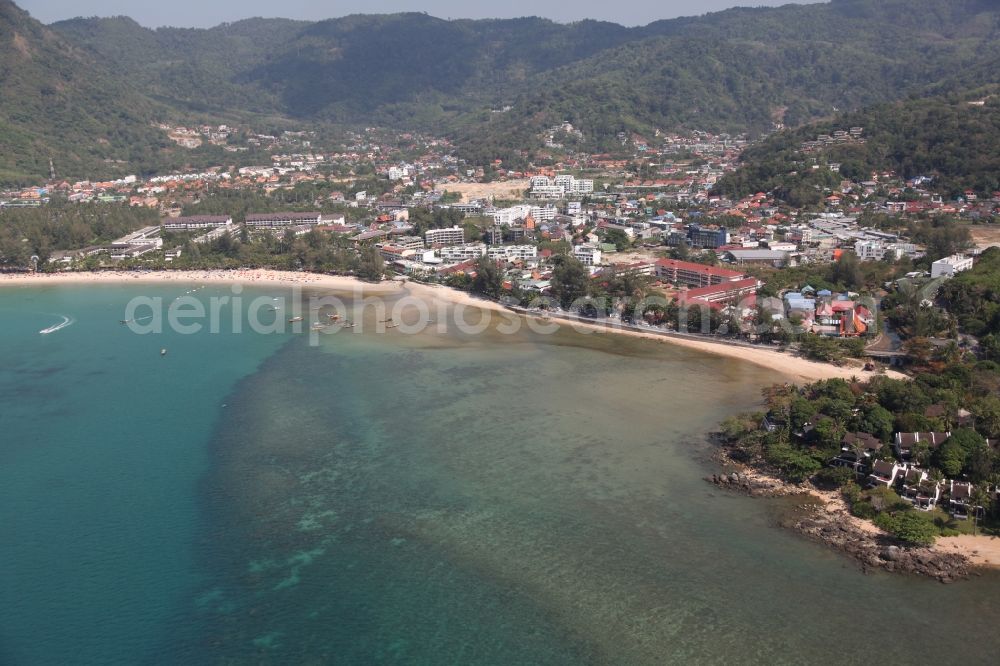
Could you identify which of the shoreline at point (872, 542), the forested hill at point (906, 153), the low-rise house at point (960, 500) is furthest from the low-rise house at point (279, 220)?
the low-rise house at point (960, 500)

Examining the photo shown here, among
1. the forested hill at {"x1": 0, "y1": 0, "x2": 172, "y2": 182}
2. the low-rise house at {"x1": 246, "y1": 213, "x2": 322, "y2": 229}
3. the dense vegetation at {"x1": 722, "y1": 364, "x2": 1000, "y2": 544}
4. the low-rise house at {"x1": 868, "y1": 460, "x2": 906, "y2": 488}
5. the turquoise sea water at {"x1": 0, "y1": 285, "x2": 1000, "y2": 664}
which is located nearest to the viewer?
the turquoise sea water at {"x1": 0, "y1": 285, "x2": 1000, "y2": 664}

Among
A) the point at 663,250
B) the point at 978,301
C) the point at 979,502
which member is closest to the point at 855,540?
the point at 979,502

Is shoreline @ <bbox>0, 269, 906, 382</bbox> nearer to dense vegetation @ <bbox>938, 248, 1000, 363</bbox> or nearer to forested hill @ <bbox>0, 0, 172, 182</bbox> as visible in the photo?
dense vegetation @ <bbox>938, 248, 1000, 363</bbox>

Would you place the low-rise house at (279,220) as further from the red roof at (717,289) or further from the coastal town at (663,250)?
Result: the red roof at (717,289)

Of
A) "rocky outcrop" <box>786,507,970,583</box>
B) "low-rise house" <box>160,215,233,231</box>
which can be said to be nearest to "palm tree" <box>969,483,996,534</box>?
"rocky outcrop" <box>786,507,970,583</box>

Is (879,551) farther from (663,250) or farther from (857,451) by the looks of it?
(663,250)

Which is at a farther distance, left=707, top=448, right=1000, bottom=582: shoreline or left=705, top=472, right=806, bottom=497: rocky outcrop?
left=705, top=472, right=806, bottom=497: rocky outcrop
